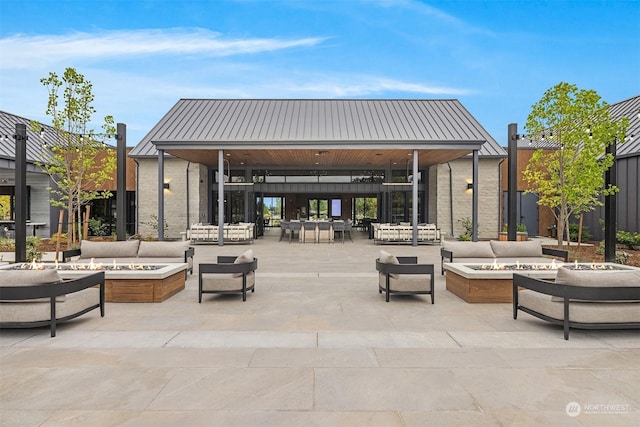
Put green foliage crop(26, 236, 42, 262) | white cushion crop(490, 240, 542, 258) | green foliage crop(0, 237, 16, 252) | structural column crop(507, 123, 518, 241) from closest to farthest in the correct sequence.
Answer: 1. white cushion crop(490, 240, 542, 258)
2. green foliage crop(26, 236, 42, 262)
3. structural column crop(507, 123, 518, 241)
4. green foliage crop(0, 237, 16, 252)

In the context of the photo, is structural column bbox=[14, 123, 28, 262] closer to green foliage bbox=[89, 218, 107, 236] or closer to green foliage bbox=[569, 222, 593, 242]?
green foliage bbox=[89, 218, 107, 236]

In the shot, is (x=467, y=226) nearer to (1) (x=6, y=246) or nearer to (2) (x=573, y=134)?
(2) (x=573, y=134)

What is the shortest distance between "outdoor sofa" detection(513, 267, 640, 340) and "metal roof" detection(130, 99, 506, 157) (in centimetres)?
1173

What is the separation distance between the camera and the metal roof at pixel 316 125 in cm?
1608

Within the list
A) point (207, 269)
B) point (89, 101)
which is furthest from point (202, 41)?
point (207, 269)

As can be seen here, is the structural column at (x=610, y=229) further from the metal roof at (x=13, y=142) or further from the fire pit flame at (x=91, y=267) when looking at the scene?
the metal roof at (x=13, y=142)

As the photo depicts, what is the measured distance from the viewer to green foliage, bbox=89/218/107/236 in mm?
19203

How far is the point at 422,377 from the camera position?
140 inches

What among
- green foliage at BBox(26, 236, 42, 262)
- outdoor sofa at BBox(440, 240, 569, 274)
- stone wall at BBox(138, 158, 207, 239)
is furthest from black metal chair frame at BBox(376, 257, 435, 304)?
stone wall at BBox(138, 158, 207, 239)

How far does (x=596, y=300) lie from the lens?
4.61 metres

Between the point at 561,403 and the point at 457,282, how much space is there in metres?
4.06

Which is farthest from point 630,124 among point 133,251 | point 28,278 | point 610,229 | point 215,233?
point 28,278

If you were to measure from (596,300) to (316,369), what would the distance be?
3.65m

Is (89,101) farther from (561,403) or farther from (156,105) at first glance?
(156,105)
